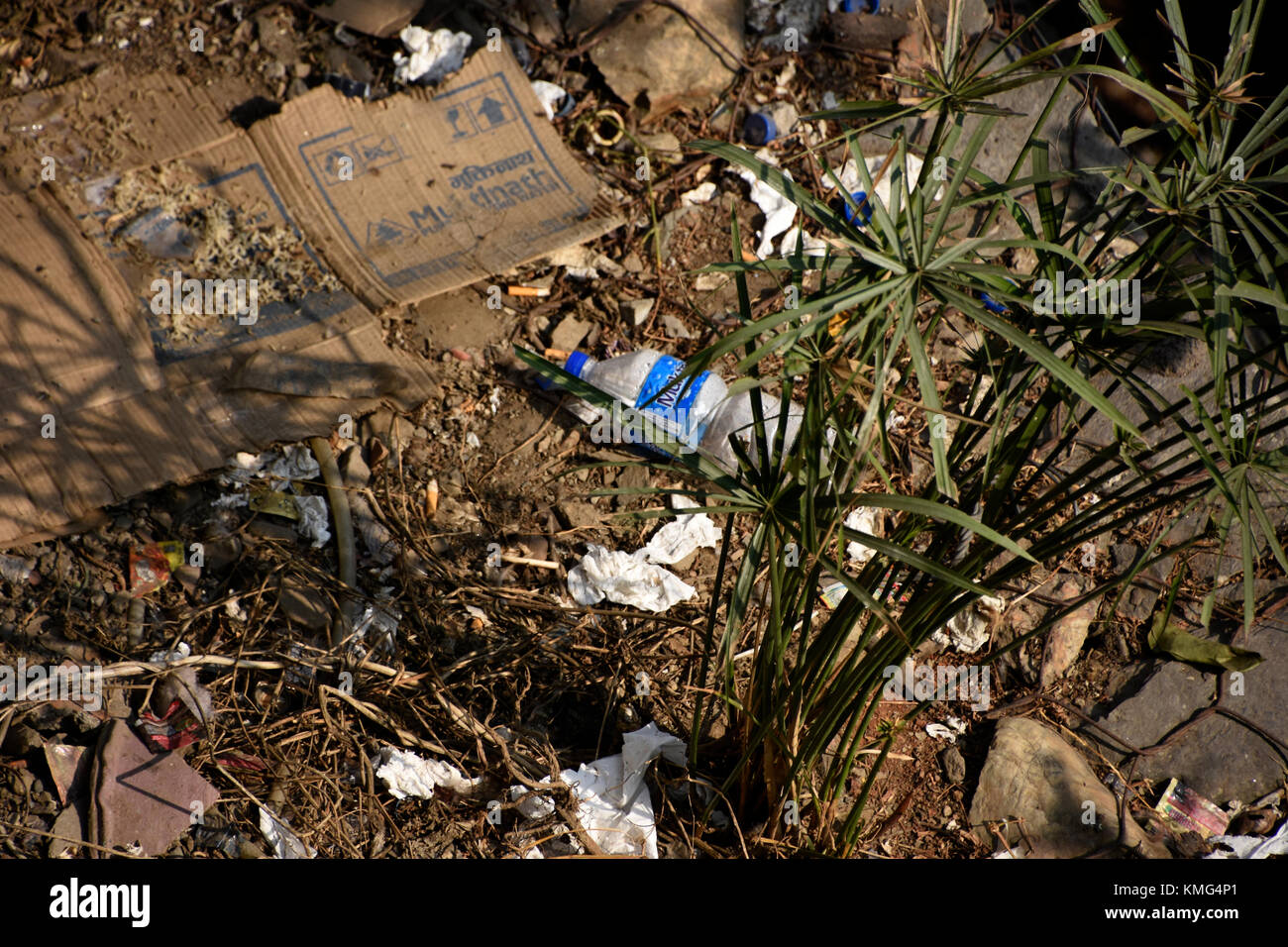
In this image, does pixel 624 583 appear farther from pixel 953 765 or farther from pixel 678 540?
pixel 953 765

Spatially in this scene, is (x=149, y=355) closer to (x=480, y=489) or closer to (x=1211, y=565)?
(x=480, y=489)

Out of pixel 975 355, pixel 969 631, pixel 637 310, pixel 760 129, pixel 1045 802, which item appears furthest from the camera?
pixel 760 129

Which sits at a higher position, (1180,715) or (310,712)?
(310,712)

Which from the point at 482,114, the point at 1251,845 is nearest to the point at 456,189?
the point at 482,114

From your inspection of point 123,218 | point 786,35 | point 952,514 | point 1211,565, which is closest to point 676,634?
point 952,514

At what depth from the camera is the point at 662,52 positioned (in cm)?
331

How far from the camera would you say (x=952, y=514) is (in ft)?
3.95

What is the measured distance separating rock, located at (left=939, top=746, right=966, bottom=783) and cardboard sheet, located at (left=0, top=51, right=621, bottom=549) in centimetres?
175

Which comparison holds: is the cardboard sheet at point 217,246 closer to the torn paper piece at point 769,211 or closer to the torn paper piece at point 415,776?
the torn paper piece at point 769,211

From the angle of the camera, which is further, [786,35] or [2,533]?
[786,35]

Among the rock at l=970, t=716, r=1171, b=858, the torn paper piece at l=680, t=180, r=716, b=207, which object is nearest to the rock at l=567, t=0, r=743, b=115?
the torn paper piece at l=680, t=180, r=716, b=207

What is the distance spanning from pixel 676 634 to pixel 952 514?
51.7 inches

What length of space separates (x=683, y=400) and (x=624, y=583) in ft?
1.78
